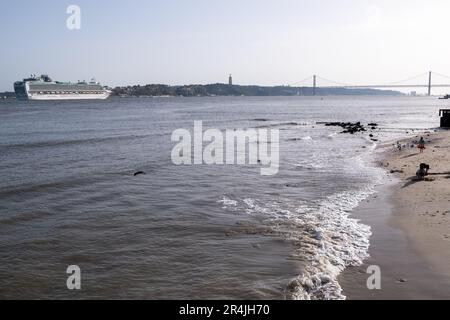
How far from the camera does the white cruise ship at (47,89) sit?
568ft

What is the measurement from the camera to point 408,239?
12266mm

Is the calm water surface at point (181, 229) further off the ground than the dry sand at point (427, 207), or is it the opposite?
the dry sand at point (427, 207)

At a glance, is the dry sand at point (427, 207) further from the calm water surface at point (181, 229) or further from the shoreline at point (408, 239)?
the calm water surface at point (181, 229)

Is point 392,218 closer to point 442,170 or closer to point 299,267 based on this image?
point 299,267

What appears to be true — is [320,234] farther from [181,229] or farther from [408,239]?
[181,229]

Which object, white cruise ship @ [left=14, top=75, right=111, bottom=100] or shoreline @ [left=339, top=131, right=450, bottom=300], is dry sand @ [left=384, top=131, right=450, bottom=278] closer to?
shoreline @ [left=339, top=131, right=450, bottom=300]

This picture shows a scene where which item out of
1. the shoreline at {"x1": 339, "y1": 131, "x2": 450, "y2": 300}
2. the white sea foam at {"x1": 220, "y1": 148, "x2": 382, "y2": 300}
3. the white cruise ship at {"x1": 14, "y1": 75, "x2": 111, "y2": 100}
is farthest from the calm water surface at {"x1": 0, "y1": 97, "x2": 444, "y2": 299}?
the white cruise ship at {"x1": 14, "y1": 75, "x2": 111, "y2": 100}

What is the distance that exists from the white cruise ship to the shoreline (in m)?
175

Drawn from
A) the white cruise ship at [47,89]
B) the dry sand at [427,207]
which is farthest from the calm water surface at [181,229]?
the white cruise ship at [47,89]

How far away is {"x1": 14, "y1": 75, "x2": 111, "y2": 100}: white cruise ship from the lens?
568 ft

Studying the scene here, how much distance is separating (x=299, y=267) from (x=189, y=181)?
1239 centimetres

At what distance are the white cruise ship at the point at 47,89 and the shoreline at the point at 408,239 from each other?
6896 inches

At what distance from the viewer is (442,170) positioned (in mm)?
21328

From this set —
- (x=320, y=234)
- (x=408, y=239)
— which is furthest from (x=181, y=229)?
(x=408, y=239)
